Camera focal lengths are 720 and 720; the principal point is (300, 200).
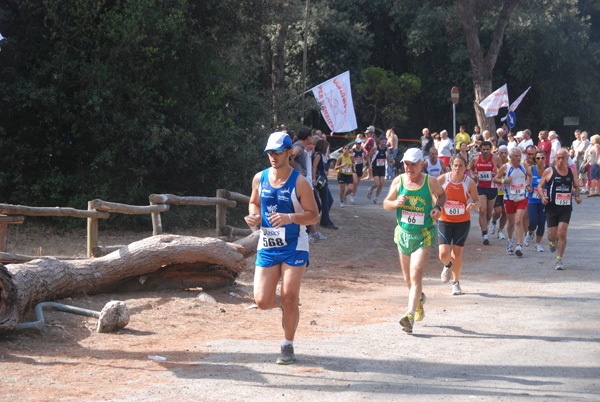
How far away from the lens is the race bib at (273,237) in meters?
6.11

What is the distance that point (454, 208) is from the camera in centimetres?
963

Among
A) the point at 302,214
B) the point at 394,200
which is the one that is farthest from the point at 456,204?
the point at 302,214

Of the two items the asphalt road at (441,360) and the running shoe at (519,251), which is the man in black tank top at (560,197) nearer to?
the running shoe at (519,251)

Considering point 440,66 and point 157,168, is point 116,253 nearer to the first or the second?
point 157,168

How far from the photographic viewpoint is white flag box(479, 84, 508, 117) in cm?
2847

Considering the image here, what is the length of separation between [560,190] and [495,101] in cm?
1790

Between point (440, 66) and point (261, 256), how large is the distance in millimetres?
36481

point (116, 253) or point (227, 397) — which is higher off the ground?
point (116, 253)

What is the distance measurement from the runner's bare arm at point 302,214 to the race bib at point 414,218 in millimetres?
1878

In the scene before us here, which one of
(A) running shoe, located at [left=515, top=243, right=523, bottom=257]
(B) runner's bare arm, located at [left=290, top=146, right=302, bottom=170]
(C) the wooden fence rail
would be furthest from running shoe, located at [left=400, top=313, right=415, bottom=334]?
(A) running shoe, located at [left=515, top=243, right=523, bottom=257]

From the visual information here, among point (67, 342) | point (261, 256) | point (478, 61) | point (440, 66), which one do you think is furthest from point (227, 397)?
point (440, 66)

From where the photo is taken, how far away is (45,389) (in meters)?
5.48

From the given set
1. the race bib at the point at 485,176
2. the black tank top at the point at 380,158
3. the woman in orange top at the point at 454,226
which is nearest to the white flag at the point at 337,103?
the black tank top at the point at 380,158

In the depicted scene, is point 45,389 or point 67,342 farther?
point 67,342
